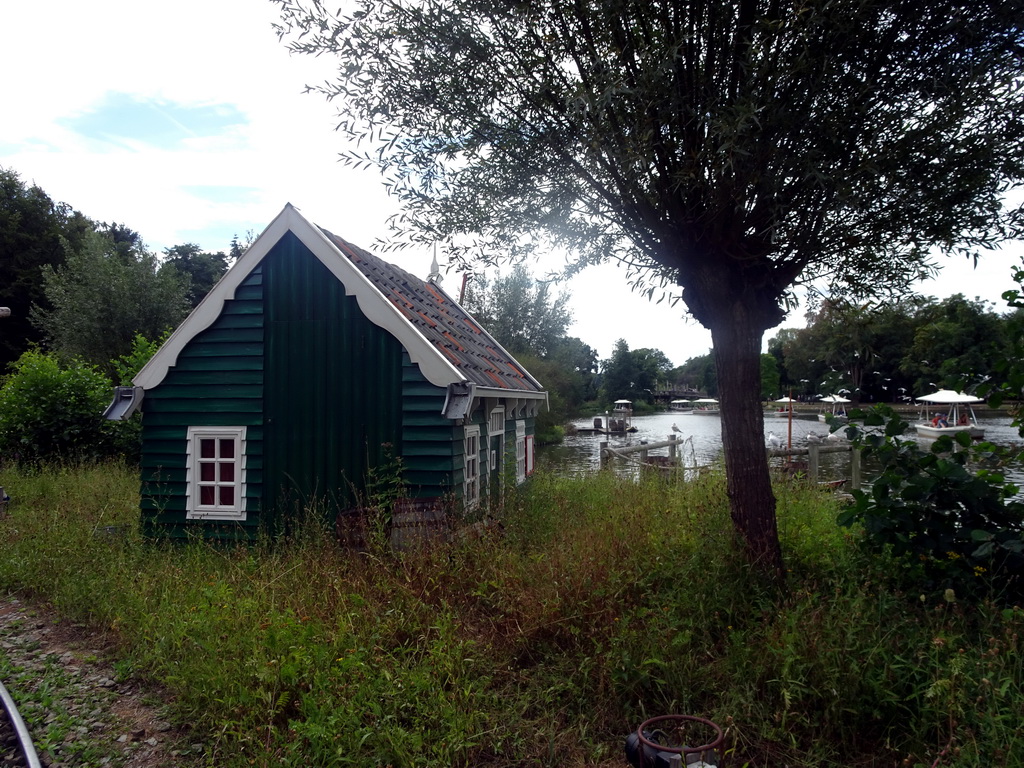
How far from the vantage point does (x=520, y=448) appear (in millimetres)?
11875

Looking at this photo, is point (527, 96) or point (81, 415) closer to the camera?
point (527, 96)

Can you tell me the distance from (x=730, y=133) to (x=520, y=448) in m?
7.97

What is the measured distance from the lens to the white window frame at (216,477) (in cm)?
835

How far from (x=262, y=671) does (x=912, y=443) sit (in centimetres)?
487

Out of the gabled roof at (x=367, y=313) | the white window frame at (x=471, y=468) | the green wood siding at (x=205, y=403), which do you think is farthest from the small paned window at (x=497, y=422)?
the green wood siding at (x=205, y=403)

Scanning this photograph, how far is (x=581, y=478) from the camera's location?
10695 mm

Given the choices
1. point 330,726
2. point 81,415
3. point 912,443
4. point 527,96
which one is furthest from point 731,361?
point 81,415

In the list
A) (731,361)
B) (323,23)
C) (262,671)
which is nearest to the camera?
(262,671)

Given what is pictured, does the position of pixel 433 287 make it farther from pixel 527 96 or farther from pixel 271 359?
pixel 527 96

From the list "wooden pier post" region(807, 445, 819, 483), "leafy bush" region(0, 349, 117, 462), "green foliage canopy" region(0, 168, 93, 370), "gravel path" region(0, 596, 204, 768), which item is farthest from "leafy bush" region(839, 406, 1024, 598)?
"green foliage canopy" region(0, 168, 93, 370)

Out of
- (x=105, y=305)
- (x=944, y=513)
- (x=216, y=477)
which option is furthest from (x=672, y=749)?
(x=105, y=305)

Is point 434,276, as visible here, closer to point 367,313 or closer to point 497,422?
point 497,422

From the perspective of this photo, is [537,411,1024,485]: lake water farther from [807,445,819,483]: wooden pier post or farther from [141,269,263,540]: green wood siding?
[141,269,263,540]: green wood siding

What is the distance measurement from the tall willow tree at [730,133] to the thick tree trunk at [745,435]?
0.02 metres
